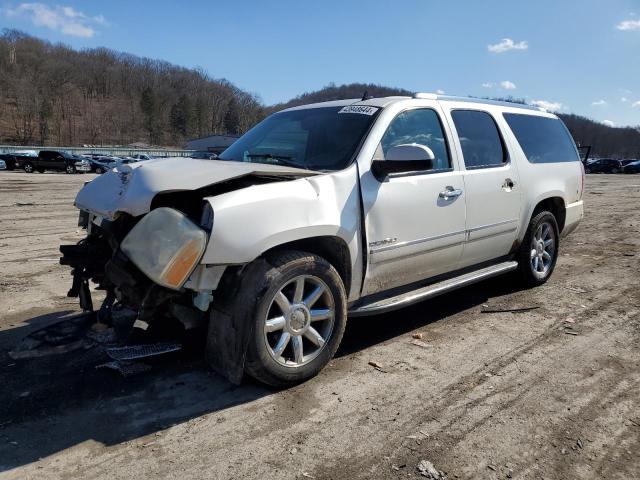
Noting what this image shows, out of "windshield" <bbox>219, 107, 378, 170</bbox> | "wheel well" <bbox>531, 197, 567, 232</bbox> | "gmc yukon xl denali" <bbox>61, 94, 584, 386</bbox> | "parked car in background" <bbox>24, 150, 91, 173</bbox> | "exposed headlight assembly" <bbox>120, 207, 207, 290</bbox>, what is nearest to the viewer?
"exposed headlight assembly" <bbox>120, 207, 207, 290</bbox>

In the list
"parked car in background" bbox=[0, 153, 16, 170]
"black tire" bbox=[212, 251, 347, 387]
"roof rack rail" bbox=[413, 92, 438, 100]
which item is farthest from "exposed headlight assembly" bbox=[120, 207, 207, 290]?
"parked car in background" bbox=[0, 153, 16, 170]

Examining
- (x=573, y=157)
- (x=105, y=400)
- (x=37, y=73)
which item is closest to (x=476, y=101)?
(x=573, y=157)

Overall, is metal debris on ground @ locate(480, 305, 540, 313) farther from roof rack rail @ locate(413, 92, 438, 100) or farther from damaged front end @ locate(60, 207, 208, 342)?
damaged front end @ locate(60, 207, 208, 342)

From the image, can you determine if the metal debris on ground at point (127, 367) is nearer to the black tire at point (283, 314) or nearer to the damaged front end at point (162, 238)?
the damaged front end at point (162, 238)

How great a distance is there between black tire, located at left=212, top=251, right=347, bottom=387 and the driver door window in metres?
1.12

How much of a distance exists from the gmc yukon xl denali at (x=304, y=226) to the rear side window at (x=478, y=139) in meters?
0.02

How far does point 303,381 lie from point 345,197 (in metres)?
1.28

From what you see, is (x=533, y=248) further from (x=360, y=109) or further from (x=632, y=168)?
(x=632, y=168)

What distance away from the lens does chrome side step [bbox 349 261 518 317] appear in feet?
12.3

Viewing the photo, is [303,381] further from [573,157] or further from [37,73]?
[37,73]

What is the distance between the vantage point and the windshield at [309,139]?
389 centimetres

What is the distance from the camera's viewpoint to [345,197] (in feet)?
11.7

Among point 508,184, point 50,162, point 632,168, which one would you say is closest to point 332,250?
point 508,184

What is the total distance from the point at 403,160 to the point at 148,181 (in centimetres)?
174
